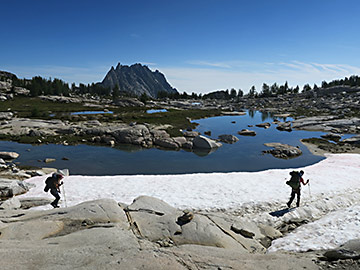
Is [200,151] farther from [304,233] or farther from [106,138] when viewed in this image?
[304,233]

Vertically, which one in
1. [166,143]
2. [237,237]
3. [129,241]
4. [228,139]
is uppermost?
[129,241]

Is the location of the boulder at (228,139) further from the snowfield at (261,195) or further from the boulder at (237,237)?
the boulder at (237,237)

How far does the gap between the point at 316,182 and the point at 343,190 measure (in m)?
2.09

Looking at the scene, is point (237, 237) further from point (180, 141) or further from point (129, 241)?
point (180, 141)

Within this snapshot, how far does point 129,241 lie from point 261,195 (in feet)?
40.4

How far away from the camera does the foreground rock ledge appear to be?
641cm

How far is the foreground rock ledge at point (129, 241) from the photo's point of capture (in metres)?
6.41

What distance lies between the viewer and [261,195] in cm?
1716

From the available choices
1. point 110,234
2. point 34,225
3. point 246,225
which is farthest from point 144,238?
point 246,225

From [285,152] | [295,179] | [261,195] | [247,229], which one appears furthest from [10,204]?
[285,152]

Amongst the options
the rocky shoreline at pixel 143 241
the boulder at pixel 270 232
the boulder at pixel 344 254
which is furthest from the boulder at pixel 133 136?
the boulder at pixel 344 254

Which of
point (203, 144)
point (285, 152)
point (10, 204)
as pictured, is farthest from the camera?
point (203, 144)

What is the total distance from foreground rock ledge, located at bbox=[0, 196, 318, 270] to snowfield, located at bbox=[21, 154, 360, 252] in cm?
314

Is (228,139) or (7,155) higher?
(228,139)
